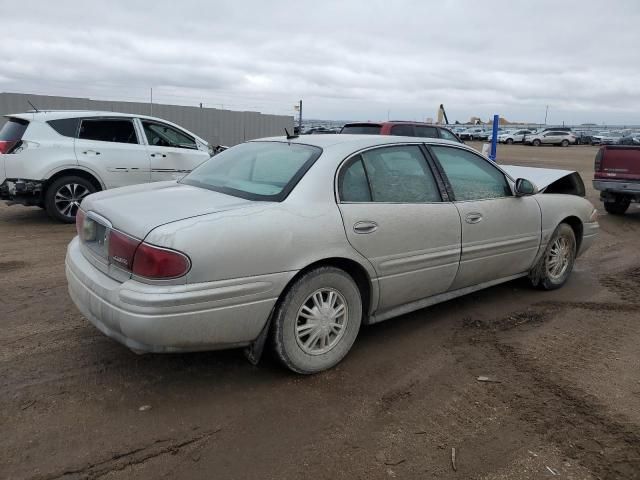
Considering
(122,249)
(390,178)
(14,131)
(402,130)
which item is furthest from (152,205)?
(402,130)

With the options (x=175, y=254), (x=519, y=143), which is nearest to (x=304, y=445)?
(x=175, y=254)

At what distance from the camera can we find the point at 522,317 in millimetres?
4598

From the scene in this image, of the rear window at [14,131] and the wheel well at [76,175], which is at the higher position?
the rear window at [14,131]

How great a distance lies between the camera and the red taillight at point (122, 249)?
2.93 meters

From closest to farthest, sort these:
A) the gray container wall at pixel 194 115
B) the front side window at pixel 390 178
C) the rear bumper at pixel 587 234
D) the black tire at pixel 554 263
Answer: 1. the front side window at pixel 390 178
2. the black tire at pixel 554 263
3. the rear bumper at pixel 587 234
4. the gray container wall at pixel 194 115

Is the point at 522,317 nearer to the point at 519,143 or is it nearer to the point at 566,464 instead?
the point at 566,464

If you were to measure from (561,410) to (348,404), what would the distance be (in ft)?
4.02

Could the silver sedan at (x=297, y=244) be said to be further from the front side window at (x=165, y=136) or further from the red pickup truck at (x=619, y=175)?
the red pickup truck at (x=619, y=175)

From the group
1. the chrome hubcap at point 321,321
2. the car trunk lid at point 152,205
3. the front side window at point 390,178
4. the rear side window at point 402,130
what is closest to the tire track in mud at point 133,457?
the chrome hubcap at point 321,321

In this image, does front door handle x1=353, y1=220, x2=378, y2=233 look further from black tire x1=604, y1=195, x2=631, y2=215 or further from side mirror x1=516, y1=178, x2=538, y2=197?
black tire x1=604, y1=195, x2=631, y2=215

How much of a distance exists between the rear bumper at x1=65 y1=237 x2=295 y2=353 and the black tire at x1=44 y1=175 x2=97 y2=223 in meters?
5.33

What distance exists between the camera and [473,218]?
425 centimetres

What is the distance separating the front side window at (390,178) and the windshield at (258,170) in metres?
0.30

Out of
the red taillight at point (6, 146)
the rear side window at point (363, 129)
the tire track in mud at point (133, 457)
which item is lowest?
the tire track in mud at point (133, 457)
